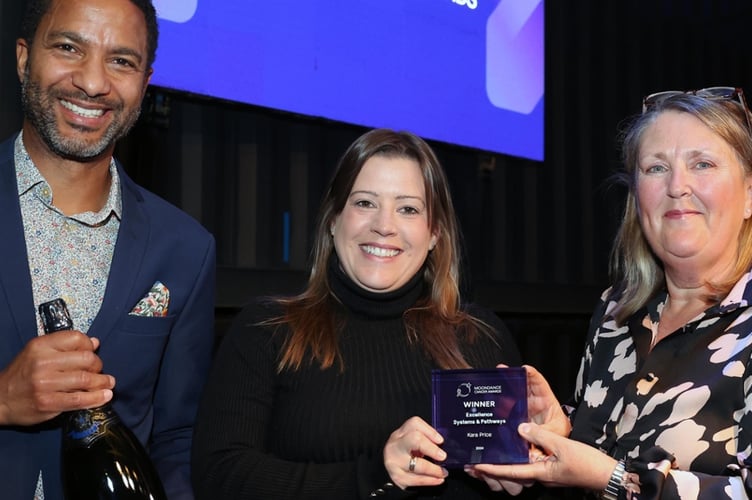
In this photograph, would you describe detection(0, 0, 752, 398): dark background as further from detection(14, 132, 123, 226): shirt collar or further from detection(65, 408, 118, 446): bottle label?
detection(65, 408, 118, 446): bottle label

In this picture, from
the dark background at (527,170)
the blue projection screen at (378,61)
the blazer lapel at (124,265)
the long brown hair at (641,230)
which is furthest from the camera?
the dark background at (527,170)

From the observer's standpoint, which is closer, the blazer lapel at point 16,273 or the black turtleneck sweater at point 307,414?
the blazer lapel at point 16,273

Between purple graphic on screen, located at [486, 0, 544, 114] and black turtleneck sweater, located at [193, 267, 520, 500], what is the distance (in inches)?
91.4

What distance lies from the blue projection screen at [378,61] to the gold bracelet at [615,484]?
189 centimetres

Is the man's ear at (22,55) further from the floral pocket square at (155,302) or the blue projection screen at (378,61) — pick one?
the blue projection screen at (378,61)

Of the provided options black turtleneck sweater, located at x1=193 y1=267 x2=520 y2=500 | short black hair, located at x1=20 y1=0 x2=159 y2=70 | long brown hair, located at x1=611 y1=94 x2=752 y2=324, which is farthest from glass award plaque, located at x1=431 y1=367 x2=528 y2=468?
short black hair, located at x1=20 y1=0 x2=159 y2=70

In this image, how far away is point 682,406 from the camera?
1725 mm

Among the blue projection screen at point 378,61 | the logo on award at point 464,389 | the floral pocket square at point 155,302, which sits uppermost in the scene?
the blue projection screen at point 378,61

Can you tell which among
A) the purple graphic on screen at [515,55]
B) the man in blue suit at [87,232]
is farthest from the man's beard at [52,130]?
the purple graphic on screen at [515,55]

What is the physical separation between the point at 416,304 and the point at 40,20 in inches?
42.5

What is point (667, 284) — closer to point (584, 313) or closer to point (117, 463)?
point (117, 463)

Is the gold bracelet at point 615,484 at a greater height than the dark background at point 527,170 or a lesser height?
lesser

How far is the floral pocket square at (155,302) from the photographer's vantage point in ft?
5.92

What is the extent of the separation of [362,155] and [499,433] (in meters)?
0.77
